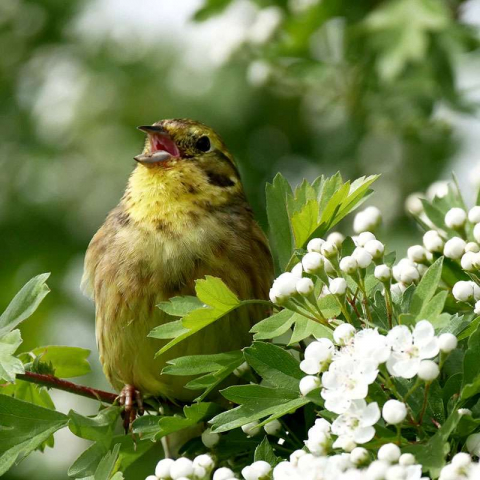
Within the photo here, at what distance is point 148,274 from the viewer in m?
3.67

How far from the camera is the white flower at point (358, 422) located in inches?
78.2

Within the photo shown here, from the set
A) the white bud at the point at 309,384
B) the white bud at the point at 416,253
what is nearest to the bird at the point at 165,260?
the white bud at the point at 416,253

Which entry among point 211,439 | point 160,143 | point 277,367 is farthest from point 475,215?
point 160,143

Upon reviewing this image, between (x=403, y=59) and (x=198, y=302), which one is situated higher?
(x=198, y=302)

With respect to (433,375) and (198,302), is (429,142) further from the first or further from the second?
(433,375)

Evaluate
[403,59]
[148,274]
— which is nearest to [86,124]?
[403,59]

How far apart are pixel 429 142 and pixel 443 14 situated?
38.5 inches

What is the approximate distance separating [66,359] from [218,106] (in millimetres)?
3229

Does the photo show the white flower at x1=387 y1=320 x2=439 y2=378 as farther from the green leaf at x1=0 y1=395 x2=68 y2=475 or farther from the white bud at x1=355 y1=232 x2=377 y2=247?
the green leaf at x1=0 y1=395 x2=68 y2=475

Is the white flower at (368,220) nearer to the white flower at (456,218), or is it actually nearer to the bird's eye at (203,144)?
the white flower at (456,218)

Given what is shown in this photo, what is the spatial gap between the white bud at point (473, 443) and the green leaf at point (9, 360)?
42.9 inches

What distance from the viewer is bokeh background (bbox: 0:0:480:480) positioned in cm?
497

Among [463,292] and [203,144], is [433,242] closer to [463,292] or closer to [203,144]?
[463,292]

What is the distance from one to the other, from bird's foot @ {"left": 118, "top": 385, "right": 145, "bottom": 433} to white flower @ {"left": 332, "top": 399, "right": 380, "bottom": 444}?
1.42 metres
